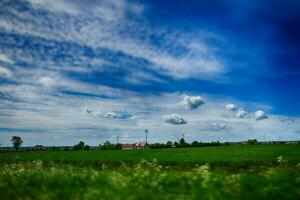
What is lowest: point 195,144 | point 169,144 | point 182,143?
point 195,144

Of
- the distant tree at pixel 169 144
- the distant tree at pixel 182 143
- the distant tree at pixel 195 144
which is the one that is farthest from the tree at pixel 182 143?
the distant tree at pixel 169 144

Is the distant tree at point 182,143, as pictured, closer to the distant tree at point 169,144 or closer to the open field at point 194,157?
the distant tree at point 169,144

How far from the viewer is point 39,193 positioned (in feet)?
32.2

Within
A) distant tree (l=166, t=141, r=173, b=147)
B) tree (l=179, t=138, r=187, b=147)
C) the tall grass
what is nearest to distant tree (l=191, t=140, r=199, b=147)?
tree (l=179, t=138, r=187, b=147)

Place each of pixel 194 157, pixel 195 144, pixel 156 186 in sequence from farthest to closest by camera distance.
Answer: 1. pixel 195 144
2. pixel 194 157
3. pixel 156 186

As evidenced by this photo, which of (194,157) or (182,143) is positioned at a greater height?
(182,143)

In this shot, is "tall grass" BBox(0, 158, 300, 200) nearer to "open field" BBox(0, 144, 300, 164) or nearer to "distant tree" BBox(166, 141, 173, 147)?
"open field" BBox(0, 144, 300, 164)

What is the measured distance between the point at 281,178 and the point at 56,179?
20.8 feet

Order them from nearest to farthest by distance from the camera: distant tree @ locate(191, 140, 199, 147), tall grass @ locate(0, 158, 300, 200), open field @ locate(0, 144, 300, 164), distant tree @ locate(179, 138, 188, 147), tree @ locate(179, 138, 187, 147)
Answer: tall grass @ locate(0, 158, 300, 200) < open field @ locate(0, 144, 300, 164) < distant tree @ locate(191, 140, 199, 147) < distant tree @ locate(179, 138, 188, 147) < tree @ locate(179, 138, 187, 147)

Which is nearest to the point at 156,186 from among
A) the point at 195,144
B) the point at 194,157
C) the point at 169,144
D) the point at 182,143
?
the point at 194,157

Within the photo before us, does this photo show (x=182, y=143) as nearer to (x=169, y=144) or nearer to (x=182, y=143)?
(x=182, y=143)

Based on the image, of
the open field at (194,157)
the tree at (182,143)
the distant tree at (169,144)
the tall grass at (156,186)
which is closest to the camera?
the tall grass at (156,186)

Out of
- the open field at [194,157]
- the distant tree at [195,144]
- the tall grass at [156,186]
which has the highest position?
the distant tree at [195,144]

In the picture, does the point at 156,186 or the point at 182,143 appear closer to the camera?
the point at 156,186
